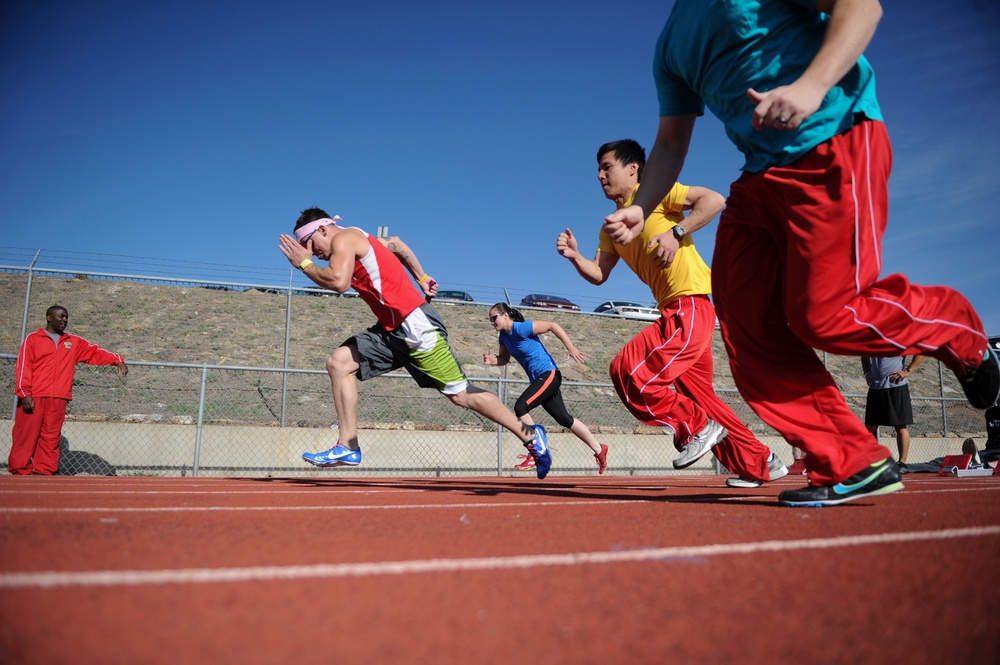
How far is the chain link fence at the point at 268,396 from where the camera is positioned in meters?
10.3

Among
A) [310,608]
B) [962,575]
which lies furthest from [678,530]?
[310,608]

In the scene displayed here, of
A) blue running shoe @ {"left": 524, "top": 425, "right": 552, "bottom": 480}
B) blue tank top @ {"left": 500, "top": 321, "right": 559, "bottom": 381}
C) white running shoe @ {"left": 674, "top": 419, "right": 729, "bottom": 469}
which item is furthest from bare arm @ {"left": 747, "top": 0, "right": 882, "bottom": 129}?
blue tank top @ {"left": 500, "top": 321, "right": 559, "bottom": 381}

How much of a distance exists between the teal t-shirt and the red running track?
1.31m

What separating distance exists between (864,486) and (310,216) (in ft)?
14.4

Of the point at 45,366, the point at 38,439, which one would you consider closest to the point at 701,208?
the point at 45,366

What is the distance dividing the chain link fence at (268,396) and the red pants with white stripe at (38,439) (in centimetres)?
97

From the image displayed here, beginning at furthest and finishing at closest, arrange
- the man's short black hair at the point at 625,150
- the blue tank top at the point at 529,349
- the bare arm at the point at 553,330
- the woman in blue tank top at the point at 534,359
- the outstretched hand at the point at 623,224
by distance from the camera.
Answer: the blue tank top at the point at 529,349, the woman in blue tank top at the point at 534,359, the bare arm at the point at 553,330, the man's short black hair at the point at 625,150, the outstretched hand at the point at 623,224

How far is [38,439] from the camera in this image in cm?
890

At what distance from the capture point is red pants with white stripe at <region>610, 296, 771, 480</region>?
4.24m

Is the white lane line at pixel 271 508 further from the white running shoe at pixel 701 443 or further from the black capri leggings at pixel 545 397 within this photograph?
the black capri leggings at pixel 545 397

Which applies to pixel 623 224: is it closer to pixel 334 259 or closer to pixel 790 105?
pixel 790 105

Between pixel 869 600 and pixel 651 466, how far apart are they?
1118 cm

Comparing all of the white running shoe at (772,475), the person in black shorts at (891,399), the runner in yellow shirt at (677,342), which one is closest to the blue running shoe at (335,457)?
the runner in yellow shirt at (677,342)

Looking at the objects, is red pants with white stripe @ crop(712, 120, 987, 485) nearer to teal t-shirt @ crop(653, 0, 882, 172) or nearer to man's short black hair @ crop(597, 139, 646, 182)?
teal t-shirt @ crop(653, 0, 882, 172)
